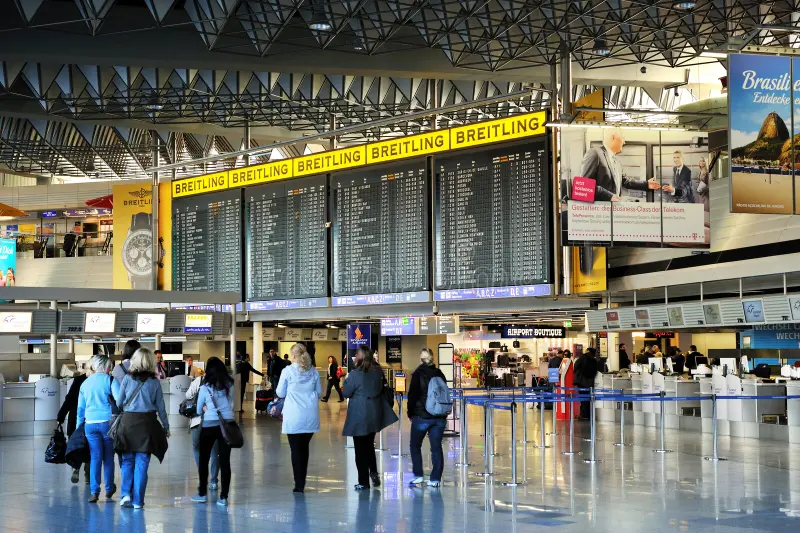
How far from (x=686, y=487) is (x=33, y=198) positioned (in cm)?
3584

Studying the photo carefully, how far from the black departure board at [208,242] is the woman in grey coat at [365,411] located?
1511 cm

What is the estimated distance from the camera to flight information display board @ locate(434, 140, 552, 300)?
1986 cm

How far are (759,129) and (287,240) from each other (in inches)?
552

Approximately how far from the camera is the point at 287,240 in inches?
959

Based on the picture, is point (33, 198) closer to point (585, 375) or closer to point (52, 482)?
point (585, 375)

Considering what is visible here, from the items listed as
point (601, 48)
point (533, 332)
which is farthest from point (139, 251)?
point (601, 48)

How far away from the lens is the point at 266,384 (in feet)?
77.5

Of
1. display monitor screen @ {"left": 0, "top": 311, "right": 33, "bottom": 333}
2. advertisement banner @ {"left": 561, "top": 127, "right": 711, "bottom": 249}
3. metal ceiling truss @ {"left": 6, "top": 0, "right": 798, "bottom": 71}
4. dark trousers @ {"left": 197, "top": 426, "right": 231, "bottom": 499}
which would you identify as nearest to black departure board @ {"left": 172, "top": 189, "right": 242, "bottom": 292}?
metal ceiling truss @ {"left": 6, "top": 0, "right": 798, "bottom": 71}

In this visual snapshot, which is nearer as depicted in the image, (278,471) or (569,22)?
(278,471)

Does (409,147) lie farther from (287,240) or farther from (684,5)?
Answer: (684,5)

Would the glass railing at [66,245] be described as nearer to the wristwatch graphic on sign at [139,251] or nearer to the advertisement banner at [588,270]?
the wristwatch graphic on sign at [139,251]

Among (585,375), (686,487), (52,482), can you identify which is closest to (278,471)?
(52,482)

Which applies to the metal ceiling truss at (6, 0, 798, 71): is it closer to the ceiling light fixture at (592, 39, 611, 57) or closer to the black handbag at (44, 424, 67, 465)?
the ceiling light fixture at (592, 39, 611, 57)

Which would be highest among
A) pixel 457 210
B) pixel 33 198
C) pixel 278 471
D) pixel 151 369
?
pixel 33 198
